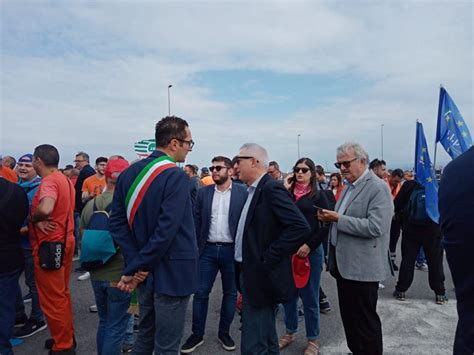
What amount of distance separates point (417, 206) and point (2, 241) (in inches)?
216

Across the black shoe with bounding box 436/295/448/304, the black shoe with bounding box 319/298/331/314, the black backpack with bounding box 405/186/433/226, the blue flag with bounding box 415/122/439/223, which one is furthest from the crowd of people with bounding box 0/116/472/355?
the black shoe with bounding box 436/295/448/304

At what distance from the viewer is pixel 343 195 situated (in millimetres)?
3385

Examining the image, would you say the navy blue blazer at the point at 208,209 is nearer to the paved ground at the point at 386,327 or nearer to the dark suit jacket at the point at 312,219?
the dark suit jacket at the point at 312,219

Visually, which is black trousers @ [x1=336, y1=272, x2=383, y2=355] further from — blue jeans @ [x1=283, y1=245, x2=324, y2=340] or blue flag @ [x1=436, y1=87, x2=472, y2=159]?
blue flag @ [x1=436, y1=87, x2=472, y2=159]

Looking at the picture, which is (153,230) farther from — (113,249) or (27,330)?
(27,330)

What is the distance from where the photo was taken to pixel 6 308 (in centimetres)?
324

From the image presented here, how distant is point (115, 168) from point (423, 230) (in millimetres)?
4678

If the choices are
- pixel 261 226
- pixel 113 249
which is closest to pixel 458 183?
pixel 261 226

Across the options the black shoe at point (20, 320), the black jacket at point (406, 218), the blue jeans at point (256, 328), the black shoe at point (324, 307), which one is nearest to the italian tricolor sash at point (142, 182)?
the blue jeans at point (256, 328)

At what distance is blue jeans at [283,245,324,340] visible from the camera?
378cm

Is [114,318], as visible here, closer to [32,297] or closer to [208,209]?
[208,209]

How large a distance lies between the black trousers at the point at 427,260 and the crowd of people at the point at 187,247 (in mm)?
2097

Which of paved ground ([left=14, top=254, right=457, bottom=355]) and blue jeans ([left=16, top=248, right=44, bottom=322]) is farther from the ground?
blue jeans ([left=16, top=248, right=44, bottom=322])

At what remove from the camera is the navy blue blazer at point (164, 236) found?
7.49 feet
